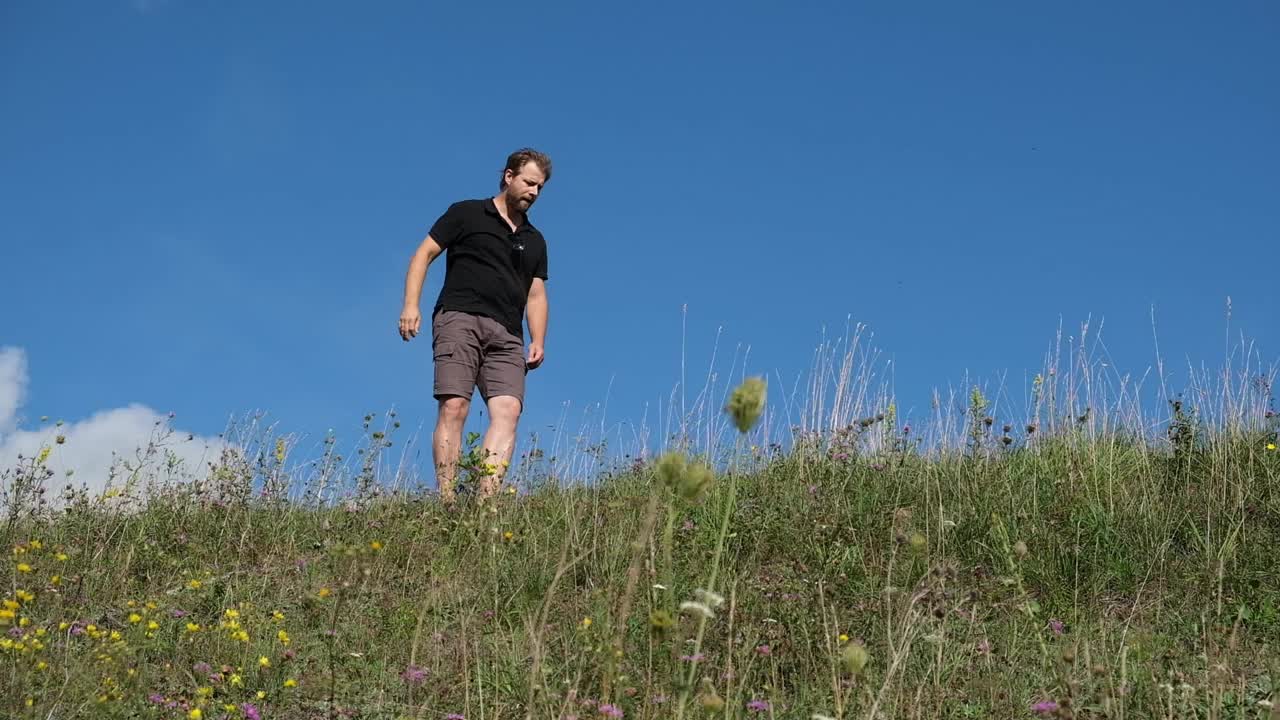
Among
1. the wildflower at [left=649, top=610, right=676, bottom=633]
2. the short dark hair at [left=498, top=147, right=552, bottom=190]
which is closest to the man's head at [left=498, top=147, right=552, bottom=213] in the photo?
the short dark hair at [left=498, top=147, right=552, bottom=190]

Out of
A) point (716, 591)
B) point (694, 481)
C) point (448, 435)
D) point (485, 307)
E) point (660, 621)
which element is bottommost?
point (660, 621)

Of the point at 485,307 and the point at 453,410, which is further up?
the point at 485,307

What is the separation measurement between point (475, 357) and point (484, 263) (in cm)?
59

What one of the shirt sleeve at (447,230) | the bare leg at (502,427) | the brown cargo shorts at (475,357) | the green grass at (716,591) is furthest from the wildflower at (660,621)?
the shirt sleeve at (447,230)

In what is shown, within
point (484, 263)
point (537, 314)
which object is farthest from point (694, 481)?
point (537, 314)

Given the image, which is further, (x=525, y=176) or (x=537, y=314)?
(x=537, y=314)

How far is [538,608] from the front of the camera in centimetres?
420

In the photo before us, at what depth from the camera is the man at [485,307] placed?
6.18m

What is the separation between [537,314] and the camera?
6.90m

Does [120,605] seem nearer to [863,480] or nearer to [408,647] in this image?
[408,647]

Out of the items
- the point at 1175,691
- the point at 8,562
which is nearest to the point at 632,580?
the point at 1175,691

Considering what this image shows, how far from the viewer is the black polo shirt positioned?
21.0ft

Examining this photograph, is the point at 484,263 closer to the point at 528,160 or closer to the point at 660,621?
the point at 528,160

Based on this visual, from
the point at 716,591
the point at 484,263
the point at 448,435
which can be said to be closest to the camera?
the point at 716,591
